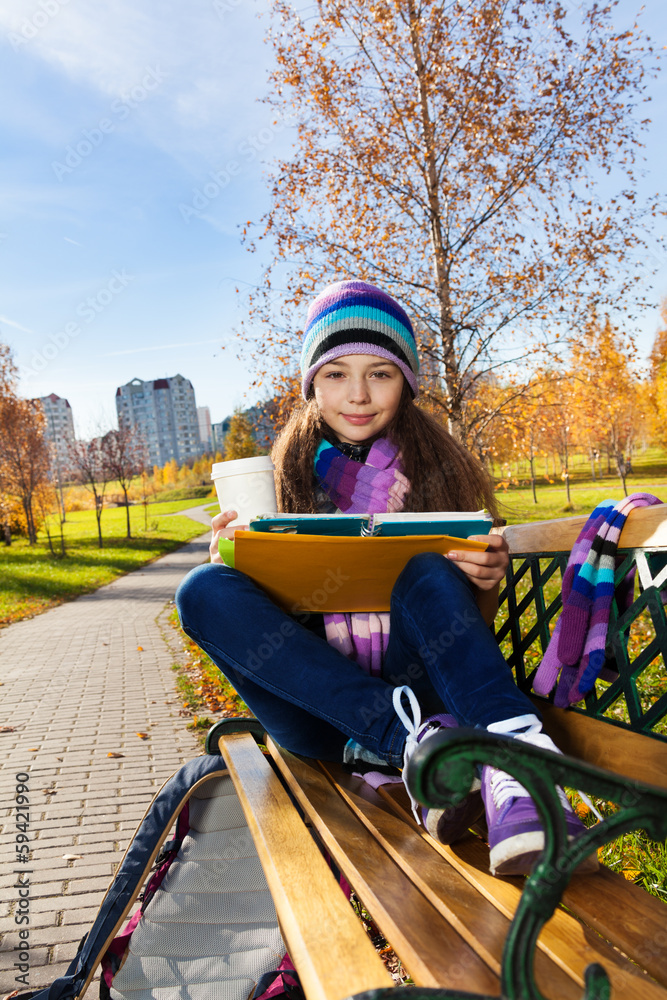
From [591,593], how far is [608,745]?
0.34m

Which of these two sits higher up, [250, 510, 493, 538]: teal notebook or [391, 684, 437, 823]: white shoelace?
[250, 510, 493, 538]: teal notebook

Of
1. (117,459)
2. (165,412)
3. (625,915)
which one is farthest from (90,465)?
(165,412)

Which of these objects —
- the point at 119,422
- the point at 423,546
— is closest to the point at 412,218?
the point at 423,546

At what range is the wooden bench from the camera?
2.35ft

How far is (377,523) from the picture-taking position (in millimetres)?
1534

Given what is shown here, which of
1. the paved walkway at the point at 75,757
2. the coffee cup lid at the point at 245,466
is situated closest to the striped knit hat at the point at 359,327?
the coffee cup lid at the point at 245,466

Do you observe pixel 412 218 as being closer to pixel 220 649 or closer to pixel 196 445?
pixel 220 649

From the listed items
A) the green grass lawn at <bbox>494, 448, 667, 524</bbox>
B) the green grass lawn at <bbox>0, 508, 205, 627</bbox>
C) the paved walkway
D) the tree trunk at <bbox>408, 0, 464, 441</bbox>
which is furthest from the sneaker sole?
the green grass lawn at <bbox>494, 448, 667, 524</bbox>

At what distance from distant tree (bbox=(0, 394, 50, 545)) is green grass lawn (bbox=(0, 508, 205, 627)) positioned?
215 cm

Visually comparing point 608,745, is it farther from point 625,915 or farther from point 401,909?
point 401,909

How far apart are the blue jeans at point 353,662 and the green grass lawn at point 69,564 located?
9333mm

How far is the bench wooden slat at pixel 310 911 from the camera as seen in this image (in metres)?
0.80

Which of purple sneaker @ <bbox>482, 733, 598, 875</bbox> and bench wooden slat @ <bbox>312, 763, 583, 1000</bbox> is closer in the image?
bench wooden slat @ <bbox>312, 763, 583, 1000</bbox>

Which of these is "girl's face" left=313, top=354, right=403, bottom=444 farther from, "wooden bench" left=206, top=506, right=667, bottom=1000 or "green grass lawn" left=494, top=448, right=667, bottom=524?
"green grass lawn" left=494, top=448, right=667, bottom=524
